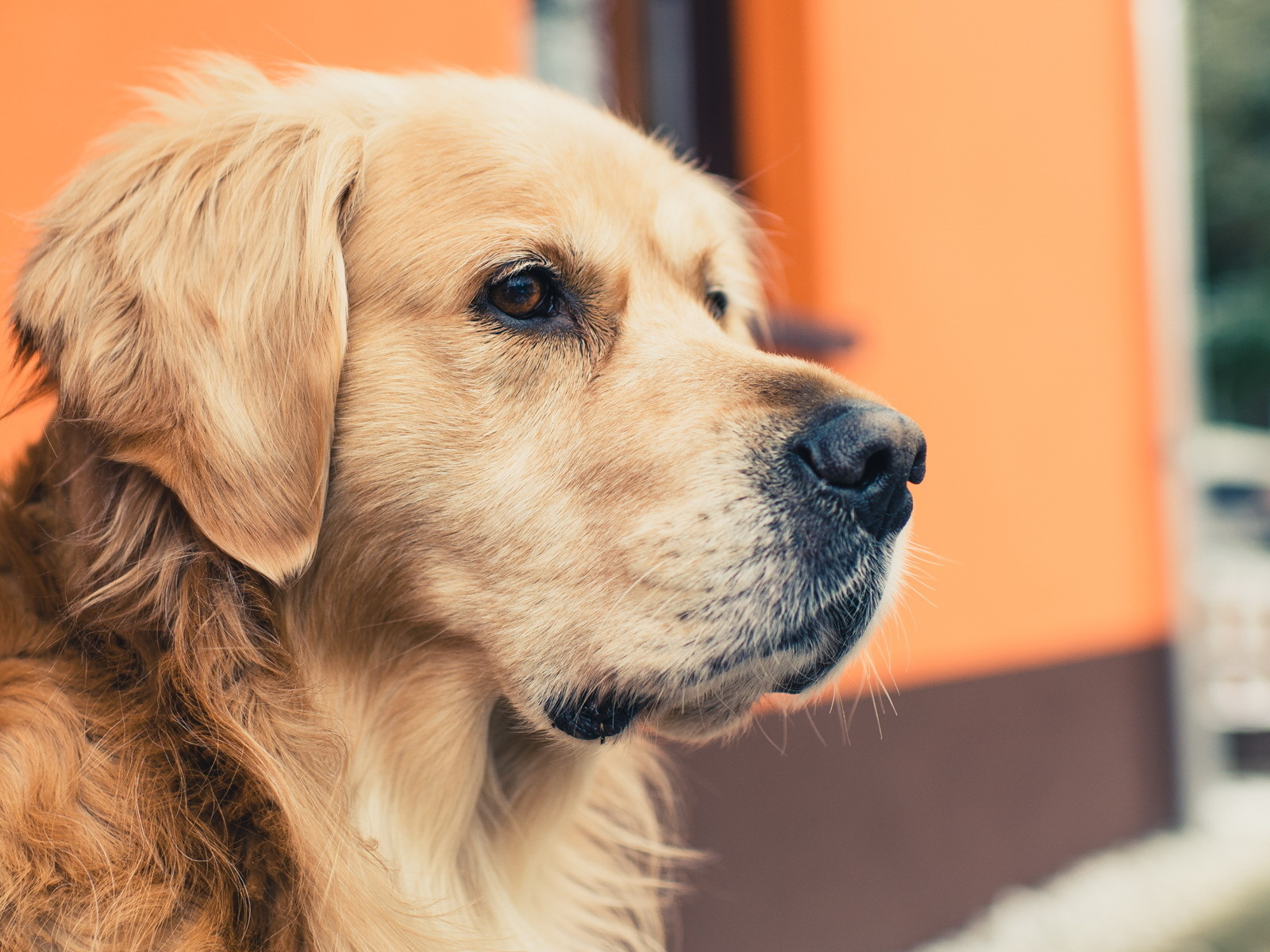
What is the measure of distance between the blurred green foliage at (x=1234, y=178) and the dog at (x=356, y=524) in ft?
81.6

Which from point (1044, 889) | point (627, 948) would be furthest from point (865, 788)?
point (627, 948)

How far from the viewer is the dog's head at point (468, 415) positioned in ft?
4.83

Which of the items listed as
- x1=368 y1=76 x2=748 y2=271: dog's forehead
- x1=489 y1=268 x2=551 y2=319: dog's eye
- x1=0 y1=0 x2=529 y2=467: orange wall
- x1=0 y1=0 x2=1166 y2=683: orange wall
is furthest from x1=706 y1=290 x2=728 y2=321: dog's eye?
x1=0 y1=0 x2=1166 y2=683: orange wall

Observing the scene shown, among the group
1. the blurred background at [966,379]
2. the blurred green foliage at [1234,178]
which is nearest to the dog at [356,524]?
the blurred background at [966,379]

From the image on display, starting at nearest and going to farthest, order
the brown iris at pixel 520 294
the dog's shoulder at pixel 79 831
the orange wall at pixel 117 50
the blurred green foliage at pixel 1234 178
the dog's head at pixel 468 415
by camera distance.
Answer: the dog's shoulder at pixel 79 831
the dog's head at pixel 468 415
the brown iris at pixel 520 294
the orange wall at pixel 117 50
the blurred green foliage at pixel 1234 178

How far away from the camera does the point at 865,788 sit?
3.94 metres

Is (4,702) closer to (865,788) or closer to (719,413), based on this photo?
(719,413)

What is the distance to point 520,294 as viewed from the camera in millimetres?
1700

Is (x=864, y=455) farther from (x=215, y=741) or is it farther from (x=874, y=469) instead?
(x=215, y=741)

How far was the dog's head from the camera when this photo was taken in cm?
147

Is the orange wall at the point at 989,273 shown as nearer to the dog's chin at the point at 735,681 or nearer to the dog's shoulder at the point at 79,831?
the dog's chin at the point at 735,681

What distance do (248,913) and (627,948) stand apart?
1.02 meters

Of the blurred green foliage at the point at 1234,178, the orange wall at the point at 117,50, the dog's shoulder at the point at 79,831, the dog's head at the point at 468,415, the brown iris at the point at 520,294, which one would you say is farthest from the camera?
the blurred green foliage at the point at 1234,178

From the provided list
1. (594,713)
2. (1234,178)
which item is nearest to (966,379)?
(594,713)
